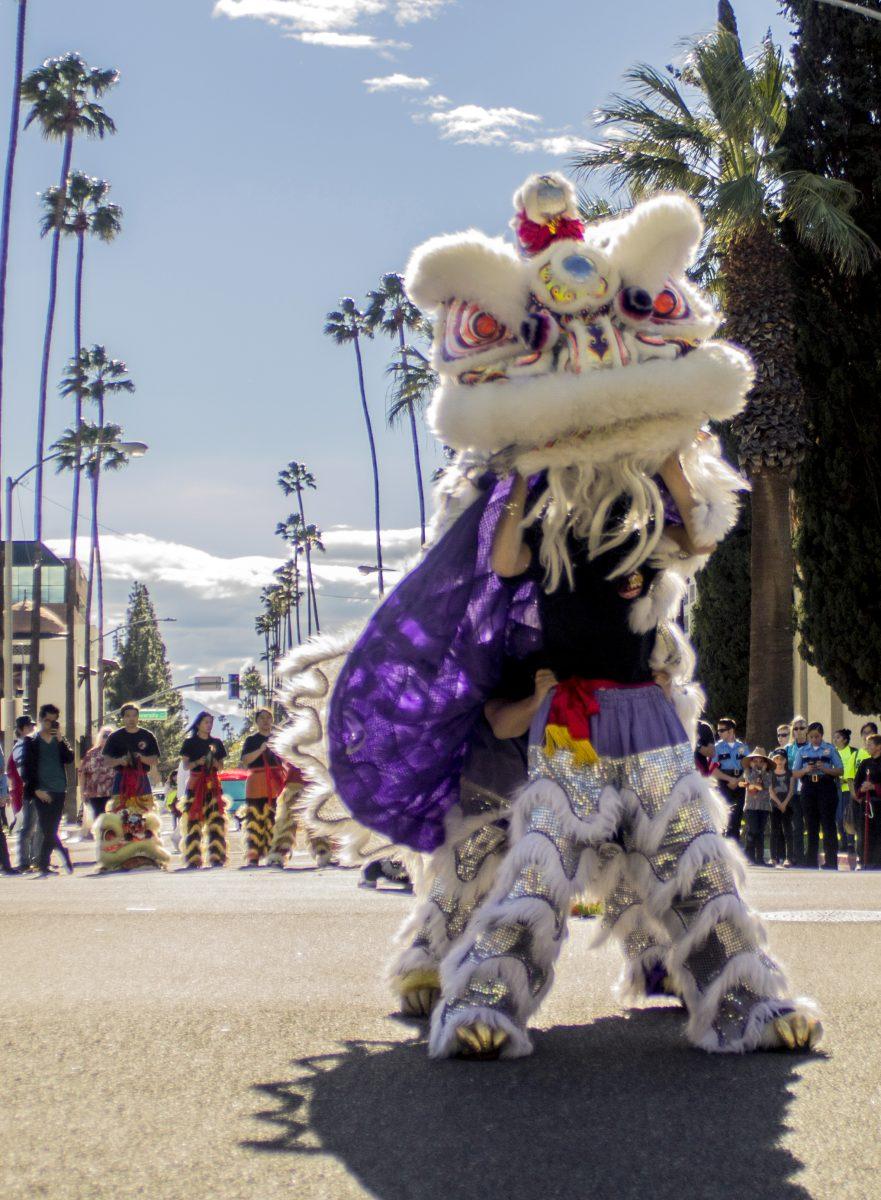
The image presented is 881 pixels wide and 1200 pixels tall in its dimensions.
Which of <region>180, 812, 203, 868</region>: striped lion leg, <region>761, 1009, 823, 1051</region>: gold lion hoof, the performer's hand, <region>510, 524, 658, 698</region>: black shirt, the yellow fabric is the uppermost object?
<region>510, 524, 658, 698</region>: black shirt

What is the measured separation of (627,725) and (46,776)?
39.4 ft

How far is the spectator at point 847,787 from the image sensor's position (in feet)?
54.0

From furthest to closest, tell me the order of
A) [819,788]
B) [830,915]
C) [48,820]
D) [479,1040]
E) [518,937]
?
[819,788] → [48,820] → [830,915] → [518,937] → [479,1040]

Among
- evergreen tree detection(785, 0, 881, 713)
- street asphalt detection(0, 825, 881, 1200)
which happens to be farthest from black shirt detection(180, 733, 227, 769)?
evergreen tree detection(785, 0, 881, 713)

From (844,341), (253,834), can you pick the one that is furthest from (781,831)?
(844,341)

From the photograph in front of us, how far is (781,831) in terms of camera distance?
16.1 m

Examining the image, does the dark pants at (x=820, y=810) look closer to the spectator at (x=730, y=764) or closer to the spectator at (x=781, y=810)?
the spectator at (x=781, y=810)

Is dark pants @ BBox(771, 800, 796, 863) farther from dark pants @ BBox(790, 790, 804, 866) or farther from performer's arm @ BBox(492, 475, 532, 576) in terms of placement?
performer's arm @ BBox(492, 475, 532, 576)

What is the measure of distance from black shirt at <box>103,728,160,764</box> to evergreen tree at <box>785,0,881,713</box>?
44.7ft

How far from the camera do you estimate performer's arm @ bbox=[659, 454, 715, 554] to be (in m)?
4.42

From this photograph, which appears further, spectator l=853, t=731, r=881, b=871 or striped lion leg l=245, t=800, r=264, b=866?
striped lion leg l=245, t=800, r=264, b=866

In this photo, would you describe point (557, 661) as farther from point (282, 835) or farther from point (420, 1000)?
point (282, 835)

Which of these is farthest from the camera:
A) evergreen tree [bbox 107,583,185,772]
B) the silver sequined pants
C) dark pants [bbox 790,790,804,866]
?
evergreen tree [bbox 107,583,185,772]

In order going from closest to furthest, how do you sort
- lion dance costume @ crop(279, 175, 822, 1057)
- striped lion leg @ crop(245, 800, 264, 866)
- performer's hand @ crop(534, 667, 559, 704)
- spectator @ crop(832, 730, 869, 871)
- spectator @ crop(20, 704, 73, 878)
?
lion dance costume @ crop(279, 175, 822, 1057), performer's hand @ crop(534, 667, 559, 704), spectator @ crop(20, 704, 73, 878), striped lion leg @ crop(245, 800, 264, 866), spectator @ crop(832, 730, 869, 871)
